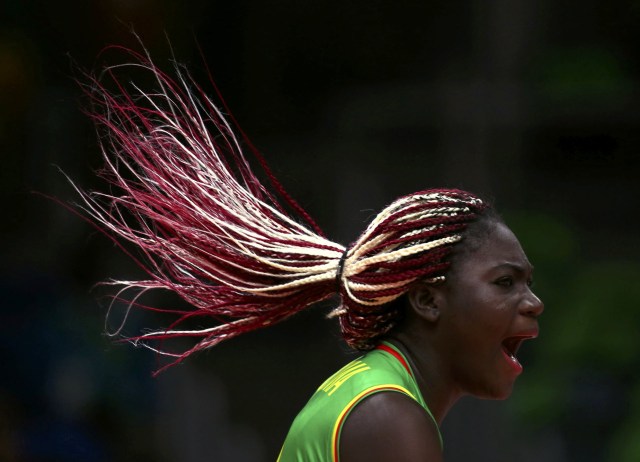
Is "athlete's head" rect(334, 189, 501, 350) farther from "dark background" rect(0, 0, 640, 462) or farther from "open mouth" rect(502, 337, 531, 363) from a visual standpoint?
"dark background" rect(0, 0, 640, 462)

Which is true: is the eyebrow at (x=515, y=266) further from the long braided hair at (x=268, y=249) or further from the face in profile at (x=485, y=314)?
the long braided hair at (x=268, y=249)

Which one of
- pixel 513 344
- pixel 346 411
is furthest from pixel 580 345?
pixel 346 411

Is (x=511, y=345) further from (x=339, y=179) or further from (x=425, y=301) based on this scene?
(x=339, y=179)

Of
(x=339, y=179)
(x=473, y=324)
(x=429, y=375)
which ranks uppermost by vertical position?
(x=473, y=324)

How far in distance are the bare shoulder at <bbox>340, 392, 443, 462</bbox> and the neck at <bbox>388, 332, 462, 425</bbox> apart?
0.77ft

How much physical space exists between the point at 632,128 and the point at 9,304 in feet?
10.0

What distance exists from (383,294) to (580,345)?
283 cm

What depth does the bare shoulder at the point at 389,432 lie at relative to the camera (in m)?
2.09

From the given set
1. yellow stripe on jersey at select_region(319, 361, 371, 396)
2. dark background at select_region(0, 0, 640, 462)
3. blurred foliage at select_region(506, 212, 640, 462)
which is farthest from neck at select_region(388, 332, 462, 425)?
blurred foliage at select_region(506, 212, 640, 462)

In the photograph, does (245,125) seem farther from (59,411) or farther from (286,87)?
(59,411)

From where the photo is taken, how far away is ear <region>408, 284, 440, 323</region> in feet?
7.84

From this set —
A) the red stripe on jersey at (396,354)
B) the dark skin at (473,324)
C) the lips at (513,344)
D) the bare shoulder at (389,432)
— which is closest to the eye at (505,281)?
the dark skin at (473,324)

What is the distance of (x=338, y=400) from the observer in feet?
7.27

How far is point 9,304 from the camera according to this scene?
5.17 m
